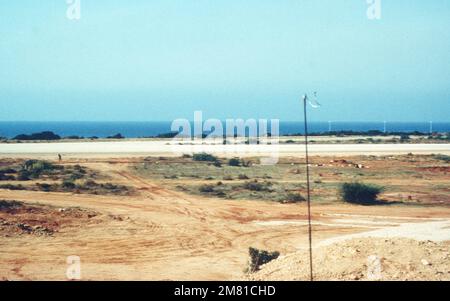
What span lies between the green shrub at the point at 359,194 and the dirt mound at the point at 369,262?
35.7 ft

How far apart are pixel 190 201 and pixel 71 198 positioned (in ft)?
15.5

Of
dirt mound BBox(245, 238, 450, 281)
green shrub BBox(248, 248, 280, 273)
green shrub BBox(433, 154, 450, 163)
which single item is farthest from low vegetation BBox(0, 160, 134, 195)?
green shrub BBox(433, 154, 450, 163)

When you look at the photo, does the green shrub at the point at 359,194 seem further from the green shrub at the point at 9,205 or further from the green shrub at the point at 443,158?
the green shrub at the point at 443,158

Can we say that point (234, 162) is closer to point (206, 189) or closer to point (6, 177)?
point (206, 189)

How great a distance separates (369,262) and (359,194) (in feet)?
40.9

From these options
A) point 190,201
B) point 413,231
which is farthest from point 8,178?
point 413,231

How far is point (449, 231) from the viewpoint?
15.9 meters

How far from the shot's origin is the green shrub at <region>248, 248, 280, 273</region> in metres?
12.7

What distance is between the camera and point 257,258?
12922mm

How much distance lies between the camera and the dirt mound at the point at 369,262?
35.0 feet

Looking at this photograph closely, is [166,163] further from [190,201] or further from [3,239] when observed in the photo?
[3,239]

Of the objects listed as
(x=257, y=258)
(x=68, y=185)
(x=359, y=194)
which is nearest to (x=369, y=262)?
(x=257, y=258)

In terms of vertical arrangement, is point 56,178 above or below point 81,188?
above

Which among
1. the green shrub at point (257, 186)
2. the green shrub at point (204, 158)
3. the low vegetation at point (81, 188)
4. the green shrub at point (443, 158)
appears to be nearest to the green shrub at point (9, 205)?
the low vegetation at point (81, 188)
